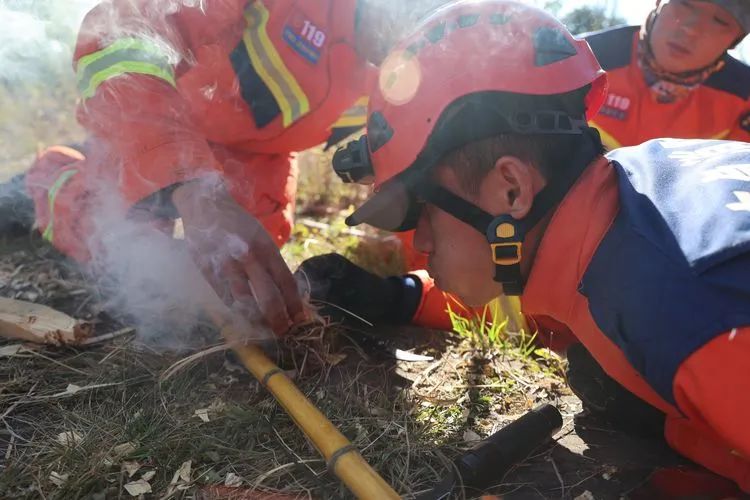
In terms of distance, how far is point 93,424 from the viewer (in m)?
1.56

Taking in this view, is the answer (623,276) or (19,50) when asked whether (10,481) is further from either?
(19,50)

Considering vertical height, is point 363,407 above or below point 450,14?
below

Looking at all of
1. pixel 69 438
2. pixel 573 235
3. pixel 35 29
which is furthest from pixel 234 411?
pixel 35 29

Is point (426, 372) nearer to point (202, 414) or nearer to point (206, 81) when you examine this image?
point (202, 414)

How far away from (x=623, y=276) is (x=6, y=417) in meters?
1.65

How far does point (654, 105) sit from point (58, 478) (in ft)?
11.0

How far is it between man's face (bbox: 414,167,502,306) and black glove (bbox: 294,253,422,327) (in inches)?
21.3

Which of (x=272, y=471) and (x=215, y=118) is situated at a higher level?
(x=215, y=118)

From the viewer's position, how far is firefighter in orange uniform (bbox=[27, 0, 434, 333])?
66.1 inches

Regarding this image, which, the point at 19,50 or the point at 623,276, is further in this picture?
the point at 19,50

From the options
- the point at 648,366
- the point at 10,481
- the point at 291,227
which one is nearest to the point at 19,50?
the point at 291,227

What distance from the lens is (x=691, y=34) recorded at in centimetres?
295

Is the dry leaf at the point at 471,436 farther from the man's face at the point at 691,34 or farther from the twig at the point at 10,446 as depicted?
the man's face at the point at 691,34

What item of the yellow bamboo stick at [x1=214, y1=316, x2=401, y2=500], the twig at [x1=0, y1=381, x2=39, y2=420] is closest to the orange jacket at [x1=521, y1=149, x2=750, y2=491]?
the yellow bamboo stick at [x1=214, y1=316, x2=401, y2=500]
